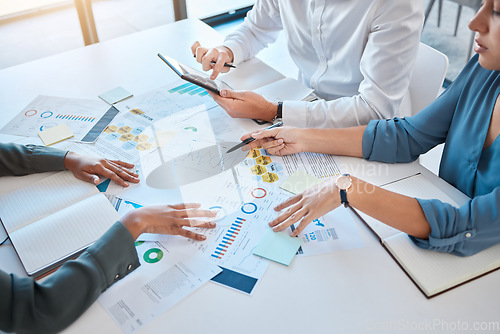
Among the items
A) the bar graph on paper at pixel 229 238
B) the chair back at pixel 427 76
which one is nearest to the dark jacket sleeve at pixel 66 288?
the bar graph on paper at pixel 229 238

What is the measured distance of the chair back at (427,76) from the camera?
1.42 meters

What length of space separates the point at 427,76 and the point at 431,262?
30.9 inches

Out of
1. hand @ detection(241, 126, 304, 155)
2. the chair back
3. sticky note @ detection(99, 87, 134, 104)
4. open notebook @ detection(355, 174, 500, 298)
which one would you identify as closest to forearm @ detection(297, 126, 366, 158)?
hand @ detection(241, 126, 304, 155)

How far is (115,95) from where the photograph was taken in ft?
4.92

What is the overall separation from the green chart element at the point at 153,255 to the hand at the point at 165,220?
1.8 inches

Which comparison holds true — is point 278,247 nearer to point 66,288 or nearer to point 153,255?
point 153,255

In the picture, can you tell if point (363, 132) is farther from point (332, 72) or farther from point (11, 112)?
point (11, 112)

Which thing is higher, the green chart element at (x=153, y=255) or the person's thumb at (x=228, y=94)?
the person's thumb at (x=228, y=94)

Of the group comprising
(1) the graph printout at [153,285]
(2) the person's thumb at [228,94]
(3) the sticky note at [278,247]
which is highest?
(2) the person's thumb at [228,94]

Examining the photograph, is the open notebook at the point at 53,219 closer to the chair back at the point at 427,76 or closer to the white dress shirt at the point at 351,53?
the white dress shirt at the point at 351,53

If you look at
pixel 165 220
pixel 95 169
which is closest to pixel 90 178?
pixel 95 169

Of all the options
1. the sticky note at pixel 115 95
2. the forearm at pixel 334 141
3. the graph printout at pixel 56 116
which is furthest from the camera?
the sticky note at pixel 115 95

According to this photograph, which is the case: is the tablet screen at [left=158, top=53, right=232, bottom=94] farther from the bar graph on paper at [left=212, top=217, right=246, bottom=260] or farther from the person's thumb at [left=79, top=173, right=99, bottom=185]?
the bar graph on paper at [left=212, top=217, right=246, bottom=260]

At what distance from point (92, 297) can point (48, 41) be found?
292cm
